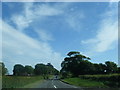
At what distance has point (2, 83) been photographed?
23.2 meters

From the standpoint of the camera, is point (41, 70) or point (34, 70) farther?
point (34, 70)

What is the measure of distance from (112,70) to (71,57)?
25202 millimetres

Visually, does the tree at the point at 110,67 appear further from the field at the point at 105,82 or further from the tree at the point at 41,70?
the field at the point at 105,82

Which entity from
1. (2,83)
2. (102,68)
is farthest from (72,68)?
(2,83)

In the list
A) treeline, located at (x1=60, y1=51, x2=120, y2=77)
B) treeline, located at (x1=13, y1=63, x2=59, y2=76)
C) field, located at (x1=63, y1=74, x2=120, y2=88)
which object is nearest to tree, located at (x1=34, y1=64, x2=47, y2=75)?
treeline, located at (x1=13, y1=63, x2=59, y2=76)

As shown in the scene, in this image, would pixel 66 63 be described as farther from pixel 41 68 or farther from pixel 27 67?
pixel 27 67

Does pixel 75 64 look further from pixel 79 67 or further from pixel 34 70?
pixel 34 70

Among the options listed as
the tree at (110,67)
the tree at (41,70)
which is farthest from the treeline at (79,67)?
the tree at (41,70)

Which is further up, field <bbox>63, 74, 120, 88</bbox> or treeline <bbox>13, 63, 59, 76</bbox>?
field <bbox>63, 74, 120, 88</bbox>

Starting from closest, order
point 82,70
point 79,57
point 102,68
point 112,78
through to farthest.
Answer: point 112,78
point 82,70
point 79,57
point 102,68

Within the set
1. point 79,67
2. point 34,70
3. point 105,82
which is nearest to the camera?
point 105,82

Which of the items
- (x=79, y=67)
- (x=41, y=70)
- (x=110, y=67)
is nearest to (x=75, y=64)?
(x=79, y=67)

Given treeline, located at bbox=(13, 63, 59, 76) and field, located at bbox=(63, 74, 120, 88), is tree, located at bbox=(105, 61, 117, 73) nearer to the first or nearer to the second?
treeline, located at bbox=(13, 63, 59, 76)

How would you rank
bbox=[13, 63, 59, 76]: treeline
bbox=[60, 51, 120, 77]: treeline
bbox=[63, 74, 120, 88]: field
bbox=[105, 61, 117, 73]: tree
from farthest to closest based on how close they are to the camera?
bbox=[13, 63, 59, 76]: treeline, bbox=[105, 61, 117, 73]: tree, bbox=[60, 51, 120, 77]: treeline, bbox=[63, 74, 120, 88]: field
